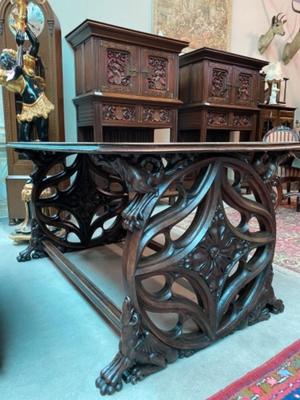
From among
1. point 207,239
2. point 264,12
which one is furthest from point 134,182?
point 264,12

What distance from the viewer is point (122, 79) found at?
9.68ft

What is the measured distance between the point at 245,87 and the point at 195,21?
110 centimetres

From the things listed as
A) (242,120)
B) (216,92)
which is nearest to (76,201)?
(216,92)

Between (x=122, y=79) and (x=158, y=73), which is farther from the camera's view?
(x=158, y=73)

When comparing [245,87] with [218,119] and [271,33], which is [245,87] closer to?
[218,119]

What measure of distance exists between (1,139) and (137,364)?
104 inches

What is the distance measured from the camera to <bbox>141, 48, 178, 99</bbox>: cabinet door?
10.1 ft

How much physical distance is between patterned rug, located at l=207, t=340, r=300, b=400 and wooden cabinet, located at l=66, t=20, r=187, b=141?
2304 mm

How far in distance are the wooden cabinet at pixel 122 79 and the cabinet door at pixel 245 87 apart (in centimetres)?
100

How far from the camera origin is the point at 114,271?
1.86 m

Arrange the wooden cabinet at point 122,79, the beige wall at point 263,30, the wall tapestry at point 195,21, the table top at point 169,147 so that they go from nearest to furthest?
the table top at point 169,147 < the wooden cabinet at point 122,79 < the wall tapestry at point 195,21 < the beige wall at point 263,30

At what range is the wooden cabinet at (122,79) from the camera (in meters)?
2.80

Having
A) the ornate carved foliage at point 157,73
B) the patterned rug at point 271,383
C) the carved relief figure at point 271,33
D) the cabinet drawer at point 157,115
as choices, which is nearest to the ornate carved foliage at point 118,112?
the cabinet drawer at point 157,115

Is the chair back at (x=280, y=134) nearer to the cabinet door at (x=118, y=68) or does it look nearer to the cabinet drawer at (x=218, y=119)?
the cabinet drawer at (x=218, y=119)
